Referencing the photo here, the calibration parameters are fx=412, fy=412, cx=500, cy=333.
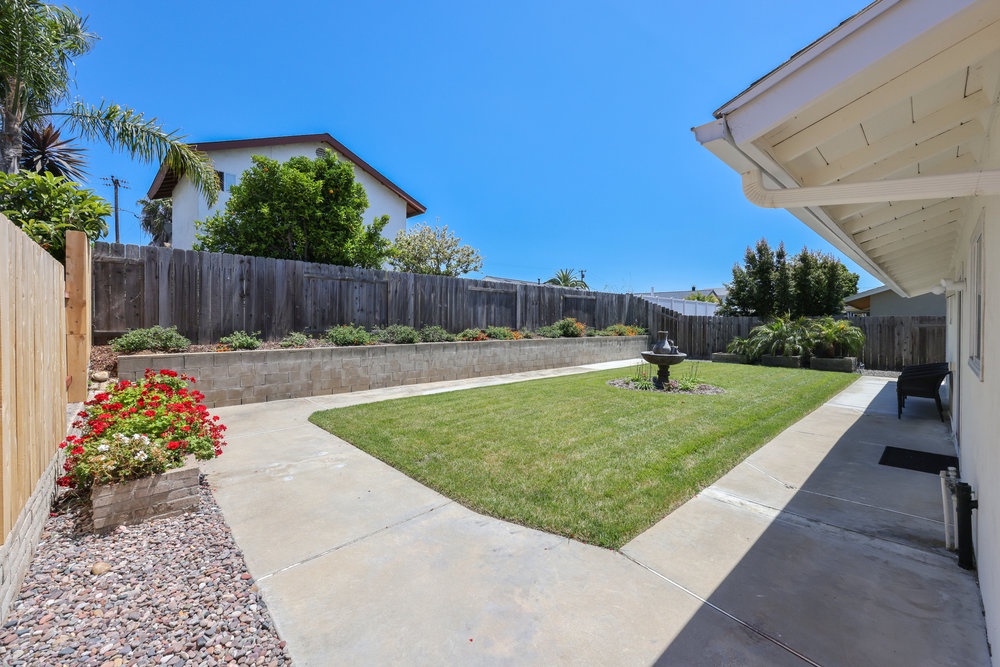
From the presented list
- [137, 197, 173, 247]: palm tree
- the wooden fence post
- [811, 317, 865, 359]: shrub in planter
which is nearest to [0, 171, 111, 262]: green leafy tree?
the wooden fence post

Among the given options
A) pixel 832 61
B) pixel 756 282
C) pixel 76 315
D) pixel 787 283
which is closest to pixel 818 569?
pixel 832 61

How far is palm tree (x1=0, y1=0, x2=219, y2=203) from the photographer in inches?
246

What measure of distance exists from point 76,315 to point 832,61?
22.8 feet

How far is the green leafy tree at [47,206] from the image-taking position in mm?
4930

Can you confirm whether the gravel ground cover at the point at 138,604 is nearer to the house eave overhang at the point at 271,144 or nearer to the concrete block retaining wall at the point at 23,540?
the concrete block retaining wall at the point at 23,540

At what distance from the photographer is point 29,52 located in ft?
21.0

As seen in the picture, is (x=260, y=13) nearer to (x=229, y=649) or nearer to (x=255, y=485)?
(x=255, y=485)

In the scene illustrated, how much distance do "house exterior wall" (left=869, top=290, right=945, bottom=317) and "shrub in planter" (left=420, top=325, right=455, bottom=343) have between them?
16.4 meters

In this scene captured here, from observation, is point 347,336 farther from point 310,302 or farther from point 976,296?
point 976,296

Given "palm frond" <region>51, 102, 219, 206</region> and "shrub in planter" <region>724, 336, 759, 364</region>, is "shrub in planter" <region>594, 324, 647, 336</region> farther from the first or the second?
"palm frond" <region>51, 102, 219, 206</region>

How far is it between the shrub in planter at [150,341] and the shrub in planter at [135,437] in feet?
8.51

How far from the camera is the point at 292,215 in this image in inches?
450

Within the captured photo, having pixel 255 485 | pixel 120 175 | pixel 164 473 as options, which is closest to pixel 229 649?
pixel 164 473

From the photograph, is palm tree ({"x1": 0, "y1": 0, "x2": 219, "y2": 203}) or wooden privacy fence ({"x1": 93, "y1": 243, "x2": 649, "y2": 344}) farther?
wooden privacy fence ({"x1": 93, "y1": 243, "x2": 649, "y2": 344})
